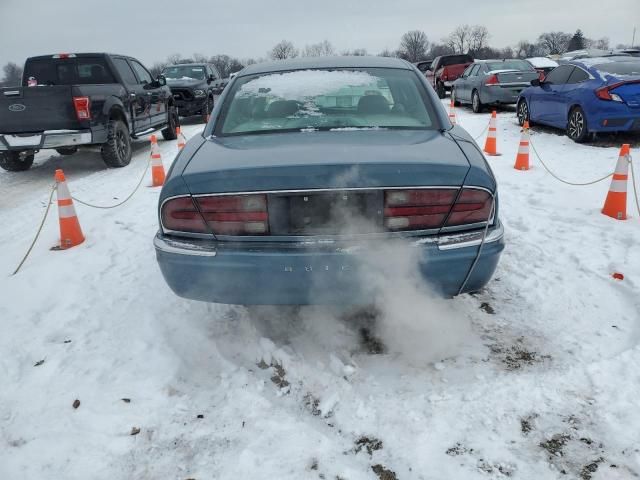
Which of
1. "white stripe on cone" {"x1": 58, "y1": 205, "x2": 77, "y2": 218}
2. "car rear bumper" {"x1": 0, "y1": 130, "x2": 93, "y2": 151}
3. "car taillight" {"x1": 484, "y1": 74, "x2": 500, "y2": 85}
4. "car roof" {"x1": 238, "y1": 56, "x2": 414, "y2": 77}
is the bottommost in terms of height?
"white stripe on cone" {"x1": 58, "y1": 205, "x2": 77, "y2": 218}

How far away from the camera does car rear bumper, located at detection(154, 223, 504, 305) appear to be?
2.36 metres

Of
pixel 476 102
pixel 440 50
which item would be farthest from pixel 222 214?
pixel 440 50

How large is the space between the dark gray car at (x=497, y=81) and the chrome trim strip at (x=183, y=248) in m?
13.4

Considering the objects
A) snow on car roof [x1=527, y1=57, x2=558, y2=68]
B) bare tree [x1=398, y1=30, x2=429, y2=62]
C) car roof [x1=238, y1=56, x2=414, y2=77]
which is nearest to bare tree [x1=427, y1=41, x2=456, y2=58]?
bare tree [x1=398, y1=30, x2=429, y2=62]

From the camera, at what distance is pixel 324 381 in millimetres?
2592

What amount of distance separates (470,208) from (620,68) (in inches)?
327

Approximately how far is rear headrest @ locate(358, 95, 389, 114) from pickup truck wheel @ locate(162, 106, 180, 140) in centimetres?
956

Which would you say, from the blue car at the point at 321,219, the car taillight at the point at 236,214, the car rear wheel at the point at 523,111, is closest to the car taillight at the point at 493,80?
the car rear wheel at the point at 523,111

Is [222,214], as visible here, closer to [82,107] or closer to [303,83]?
[303,83]

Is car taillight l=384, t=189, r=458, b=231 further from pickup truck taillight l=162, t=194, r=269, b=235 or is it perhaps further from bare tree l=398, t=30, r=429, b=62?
bare tree l=398, t=30, r=429, b=62

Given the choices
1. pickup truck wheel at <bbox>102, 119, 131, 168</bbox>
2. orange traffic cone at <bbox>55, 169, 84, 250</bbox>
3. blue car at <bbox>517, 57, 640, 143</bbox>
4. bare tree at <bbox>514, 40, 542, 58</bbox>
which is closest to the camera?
orange traffic cone at <bbox>55, 169, 84, 250</bbox>

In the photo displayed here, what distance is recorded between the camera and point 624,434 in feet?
7.07

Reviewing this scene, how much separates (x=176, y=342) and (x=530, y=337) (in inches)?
84.4

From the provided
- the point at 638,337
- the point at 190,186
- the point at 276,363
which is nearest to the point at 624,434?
the point at 638,337
